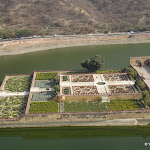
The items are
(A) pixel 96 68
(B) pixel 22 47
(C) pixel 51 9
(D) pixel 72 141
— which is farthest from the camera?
(C) pixel 51 9

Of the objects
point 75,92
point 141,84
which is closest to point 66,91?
point 75,92

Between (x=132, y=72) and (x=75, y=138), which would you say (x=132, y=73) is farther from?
(x=75, y=138)

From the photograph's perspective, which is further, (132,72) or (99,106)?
(132,72)

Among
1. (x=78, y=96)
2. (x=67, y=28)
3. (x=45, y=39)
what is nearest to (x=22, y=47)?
(x=45, y=39)

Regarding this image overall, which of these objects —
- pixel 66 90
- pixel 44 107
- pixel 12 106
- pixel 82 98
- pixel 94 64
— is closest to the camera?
pixel 44 107

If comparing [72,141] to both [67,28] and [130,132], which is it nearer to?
[130,132]

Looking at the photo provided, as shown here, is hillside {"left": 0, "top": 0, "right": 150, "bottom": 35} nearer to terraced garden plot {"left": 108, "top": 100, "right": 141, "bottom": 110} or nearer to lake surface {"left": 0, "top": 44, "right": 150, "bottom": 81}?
lake surface {"left": 0, "top": 44, "right": 150, "bottom": 81}
